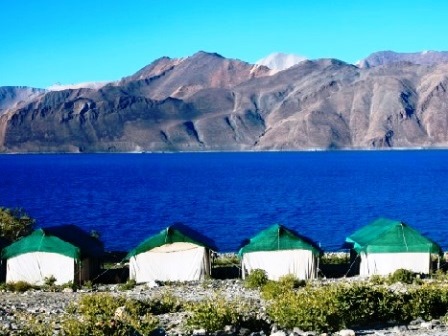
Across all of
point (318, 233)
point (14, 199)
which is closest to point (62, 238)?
point (318, 233)

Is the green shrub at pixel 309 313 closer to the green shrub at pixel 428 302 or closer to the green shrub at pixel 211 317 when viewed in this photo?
the green shrub at pixel 211 317

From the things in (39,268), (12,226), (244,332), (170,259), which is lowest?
(244,332)

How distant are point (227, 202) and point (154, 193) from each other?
22.7 metres

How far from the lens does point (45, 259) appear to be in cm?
3581

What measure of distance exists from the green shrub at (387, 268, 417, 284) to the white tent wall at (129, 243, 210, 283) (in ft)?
29.5

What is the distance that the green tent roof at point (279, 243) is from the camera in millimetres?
37031

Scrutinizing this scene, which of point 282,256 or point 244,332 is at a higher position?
point 282,256

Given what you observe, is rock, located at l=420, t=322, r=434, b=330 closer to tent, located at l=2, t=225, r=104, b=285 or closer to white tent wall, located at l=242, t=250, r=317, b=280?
white tent wall, located at l=242, t=250, r=317, b=280

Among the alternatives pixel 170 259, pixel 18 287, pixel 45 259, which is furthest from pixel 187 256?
pixel 18 287

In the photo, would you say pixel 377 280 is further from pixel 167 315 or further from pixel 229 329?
pixel 229 329

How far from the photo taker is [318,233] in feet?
251

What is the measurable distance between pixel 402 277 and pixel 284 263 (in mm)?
5787

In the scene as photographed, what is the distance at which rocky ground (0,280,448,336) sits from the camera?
2034 centimetres

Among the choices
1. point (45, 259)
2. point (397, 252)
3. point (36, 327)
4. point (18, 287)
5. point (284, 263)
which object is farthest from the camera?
point (397, 252)
